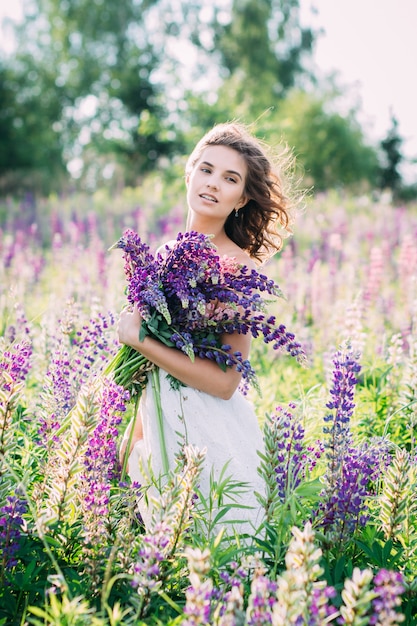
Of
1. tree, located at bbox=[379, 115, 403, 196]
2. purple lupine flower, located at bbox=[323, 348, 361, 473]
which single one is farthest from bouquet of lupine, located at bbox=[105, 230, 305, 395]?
tree, located at bbox=[379, 115, 403, 196]

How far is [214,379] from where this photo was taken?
2.73 meters

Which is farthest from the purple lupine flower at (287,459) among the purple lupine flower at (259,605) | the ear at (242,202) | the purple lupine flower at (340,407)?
the ear at (242,202)

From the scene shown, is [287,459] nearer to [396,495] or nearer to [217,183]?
[396,495]

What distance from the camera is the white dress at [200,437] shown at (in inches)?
106

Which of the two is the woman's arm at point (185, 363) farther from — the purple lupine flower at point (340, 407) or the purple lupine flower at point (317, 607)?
the purple lupine flower at point (317, 607)

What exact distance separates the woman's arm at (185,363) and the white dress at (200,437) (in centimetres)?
8

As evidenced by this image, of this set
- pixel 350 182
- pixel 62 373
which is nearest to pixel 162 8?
pixel 350 182

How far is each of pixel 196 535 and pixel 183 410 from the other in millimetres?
642

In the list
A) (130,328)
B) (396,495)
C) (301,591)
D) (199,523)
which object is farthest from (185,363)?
(301,591)

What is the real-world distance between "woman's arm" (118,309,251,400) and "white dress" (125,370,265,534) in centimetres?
8

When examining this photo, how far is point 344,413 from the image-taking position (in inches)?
91.7

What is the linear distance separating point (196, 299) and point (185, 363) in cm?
34

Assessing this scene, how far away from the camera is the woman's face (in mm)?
3264

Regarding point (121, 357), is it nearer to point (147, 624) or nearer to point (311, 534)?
point (147, 624)
